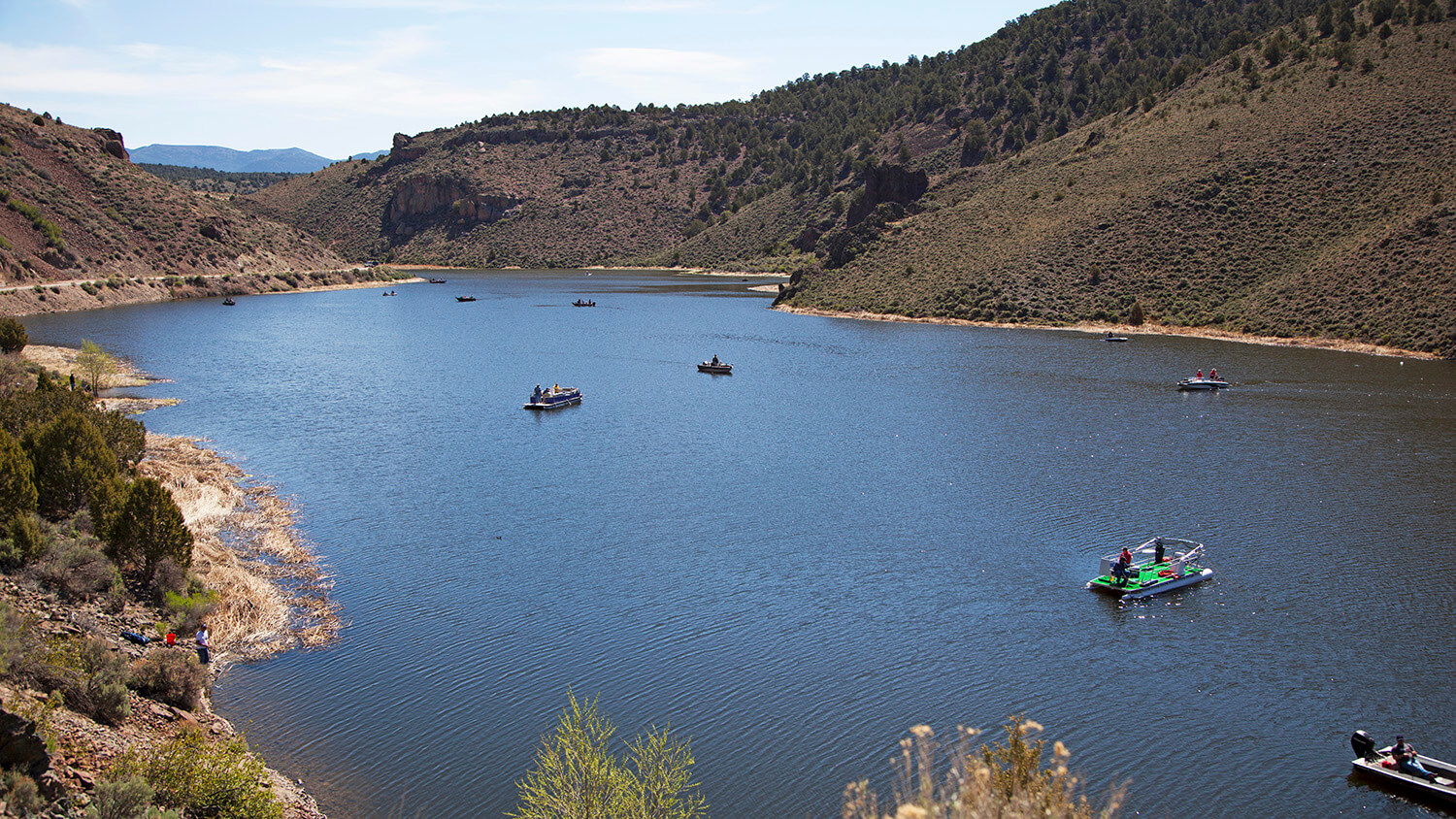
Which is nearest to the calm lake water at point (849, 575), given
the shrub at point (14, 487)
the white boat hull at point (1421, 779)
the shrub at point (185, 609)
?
the white boat hull at point (1421, 779)

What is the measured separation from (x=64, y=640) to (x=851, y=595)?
58.3 feet

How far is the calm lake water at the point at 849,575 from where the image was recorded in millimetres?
19281

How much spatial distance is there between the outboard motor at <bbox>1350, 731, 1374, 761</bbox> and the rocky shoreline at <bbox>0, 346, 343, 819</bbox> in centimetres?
1872

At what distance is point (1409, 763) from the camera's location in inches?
704

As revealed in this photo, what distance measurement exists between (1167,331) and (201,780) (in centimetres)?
8161

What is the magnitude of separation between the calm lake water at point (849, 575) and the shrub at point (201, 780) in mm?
2143

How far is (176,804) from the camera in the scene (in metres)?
→ 14.4

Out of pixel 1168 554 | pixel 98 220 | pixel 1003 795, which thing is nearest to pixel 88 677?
pixel 1003 795

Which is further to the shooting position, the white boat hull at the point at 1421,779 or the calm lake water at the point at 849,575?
the calm lake water at the point at 849,575

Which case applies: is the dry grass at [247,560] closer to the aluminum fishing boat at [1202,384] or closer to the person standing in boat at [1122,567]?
the person standing in boat at [1122,567]

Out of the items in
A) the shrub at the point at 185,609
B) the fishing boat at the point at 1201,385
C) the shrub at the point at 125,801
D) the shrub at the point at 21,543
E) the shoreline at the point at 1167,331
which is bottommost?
the shrub at the point at 185,609

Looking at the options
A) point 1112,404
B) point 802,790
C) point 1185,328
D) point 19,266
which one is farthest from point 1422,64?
point 19,266

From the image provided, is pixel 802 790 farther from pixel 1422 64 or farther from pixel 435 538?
pixel 1422 64

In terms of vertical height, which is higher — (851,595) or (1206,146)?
(1206,146)
